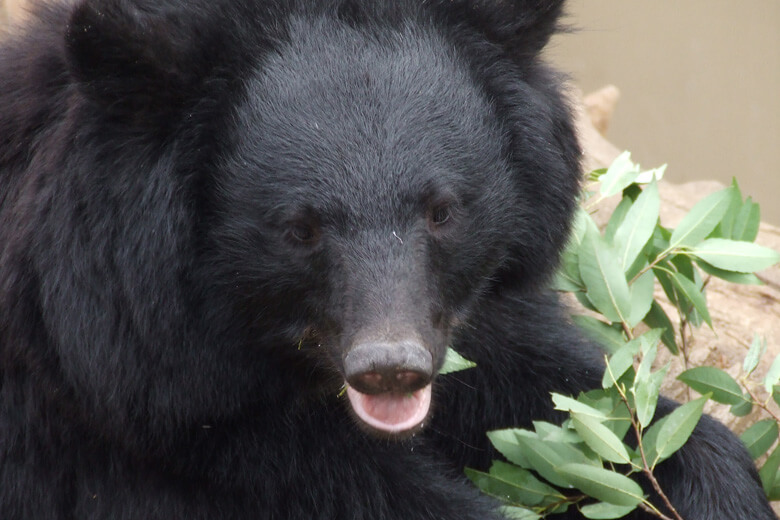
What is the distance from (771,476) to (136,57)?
2.50 metres

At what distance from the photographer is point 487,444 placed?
4023 millimetres

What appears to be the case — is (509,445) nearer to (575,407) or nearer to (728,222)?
(575,407)

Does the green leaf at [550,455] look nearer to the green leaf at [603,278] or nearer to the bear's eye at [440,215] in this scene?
the green leaf at [603,278]

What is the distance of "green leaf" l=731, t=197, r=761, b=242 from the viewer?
4.27 metres

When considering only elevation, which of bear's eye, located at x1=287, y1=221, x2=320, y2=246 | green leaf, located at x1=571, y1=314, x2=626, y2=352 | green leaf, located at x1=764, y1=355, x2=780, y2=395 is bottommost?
green leaf, located at x1=571, y1=314, x2=626, y2=352

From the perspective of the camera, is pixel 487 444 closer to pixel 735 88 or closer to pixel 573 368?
pixel 573 368

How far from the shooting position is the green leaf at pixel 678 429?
355 cm

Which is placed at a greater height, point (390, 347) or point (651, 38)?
point (390, 347)

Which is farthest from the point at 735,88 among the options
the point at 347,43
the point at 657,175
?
the point at 347,43

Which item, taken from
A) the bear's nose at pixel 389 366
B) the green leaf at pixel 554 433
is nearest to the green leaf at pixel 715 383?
the green leaf at pixel 554 433

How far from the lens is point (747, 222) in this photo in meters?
4.28

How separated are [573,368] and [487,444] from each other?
396mm

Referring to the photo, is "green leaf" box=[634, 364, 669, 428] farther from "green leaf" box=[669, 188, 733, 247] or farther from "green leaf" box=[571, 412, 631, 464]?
"green leaf" box=[669, 188, 733, 247]

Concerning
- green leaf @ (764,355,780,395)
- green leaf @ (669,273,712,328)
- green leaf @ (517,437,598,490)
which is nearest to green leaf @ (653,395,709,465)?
green leaf @ (517,437,598,490)
